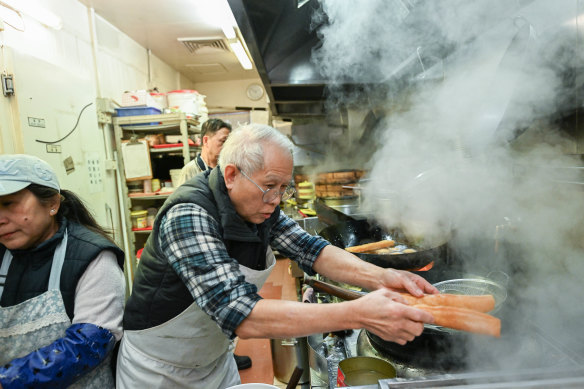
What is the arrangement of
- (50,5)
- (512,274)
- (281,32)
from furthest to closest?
(50,5)
(281,32)
(512,274)

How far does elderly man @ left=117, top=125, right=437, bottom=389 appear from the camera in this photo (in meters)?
1.00

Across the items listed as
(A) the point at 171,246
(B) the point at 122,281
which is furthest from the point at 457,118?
(B) the point at 122,281

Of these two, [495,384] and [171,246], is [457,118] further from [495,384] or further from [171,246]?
[171,246]

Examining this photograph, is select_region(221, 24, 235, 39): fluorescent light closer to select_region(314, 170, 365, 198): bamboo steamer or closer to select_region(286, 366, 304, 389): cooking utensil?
select_region(314, 170, 365, 198): bamboo steamer

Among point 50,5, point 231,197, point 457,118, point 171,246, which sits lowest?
point 171,246

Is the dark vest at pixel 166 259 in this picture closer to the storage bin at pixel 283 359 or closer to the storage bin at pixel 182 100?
the storage bin at pixel 283 359

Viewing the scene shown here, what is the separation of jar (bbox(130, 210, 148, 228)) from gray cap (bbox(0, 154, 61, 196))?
10.1 feet

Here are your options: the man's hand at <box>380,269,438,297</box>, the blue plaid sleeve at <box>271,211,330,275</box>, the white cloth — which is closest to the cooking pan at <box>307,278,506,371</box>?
the man's hand at <box>380,269,438,297</box>

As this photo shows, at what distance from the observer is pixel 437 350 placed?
1165mm

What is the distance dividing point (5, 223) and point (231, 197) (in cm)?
88

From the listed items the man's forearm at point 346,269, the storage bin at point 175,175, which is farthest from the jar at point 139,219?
the man's forearm at point 346,269

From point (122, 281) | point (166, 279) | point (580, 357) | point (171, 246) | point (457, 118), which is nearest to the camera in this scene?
point (580, 357)

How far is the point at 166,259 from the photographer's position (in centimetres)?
121

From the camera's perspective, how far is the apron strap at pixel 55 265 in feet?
4.27
